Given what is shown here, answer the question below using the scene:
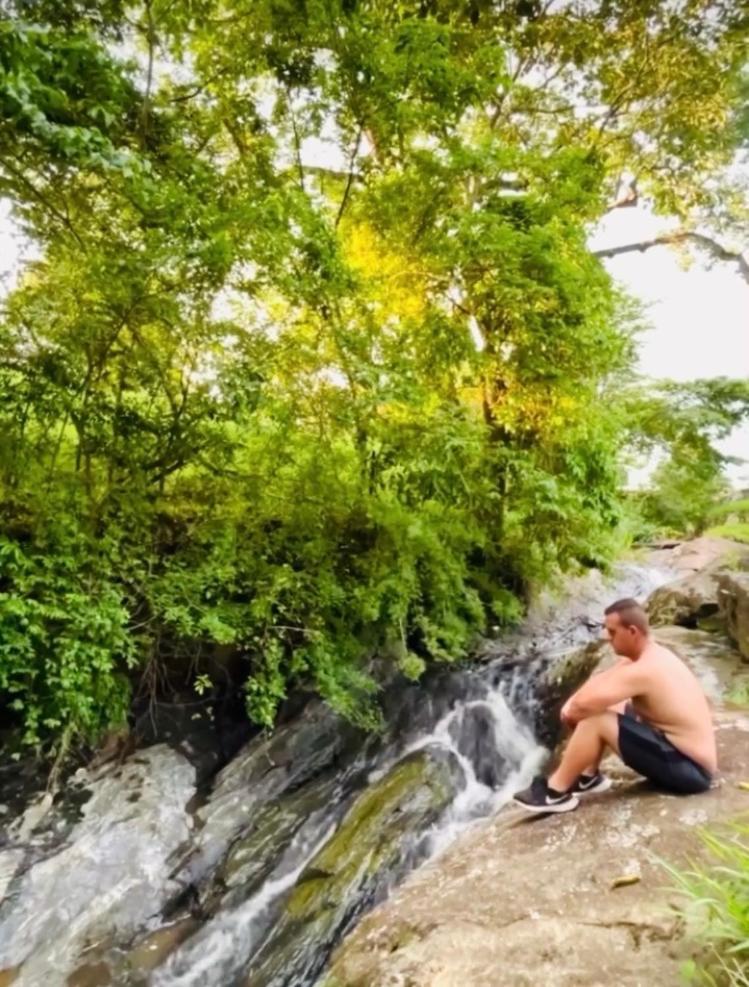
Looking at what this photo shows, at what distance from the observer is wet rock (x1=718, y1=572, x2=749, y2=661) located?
6.59 m

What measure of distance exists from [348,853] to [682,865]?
3.23 metres

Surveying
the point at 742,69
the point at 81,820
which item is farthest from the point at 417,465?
the point at 742,69

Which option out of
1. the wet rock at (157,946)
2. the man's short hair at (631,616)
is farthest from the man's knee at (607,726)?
the wet rock at (157,946)

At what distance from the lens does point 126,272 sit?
15.4 ft

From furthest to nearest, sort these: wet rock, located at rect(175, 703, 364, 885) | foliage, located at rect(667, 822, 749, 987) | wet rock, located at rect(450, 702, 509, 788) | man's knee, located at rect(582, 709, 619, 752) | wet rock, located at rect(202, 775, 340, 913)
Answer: wet rock, located at rect(450, 702, 509, 788)
wet rock, located at rect(175, 703, 364, 885)
wet rock, located at rect(202, 775, 340, 913)
man's knee, located at rect(582, 709, 619, 752)
foliage, located at rect(667, 822, 749, 987)

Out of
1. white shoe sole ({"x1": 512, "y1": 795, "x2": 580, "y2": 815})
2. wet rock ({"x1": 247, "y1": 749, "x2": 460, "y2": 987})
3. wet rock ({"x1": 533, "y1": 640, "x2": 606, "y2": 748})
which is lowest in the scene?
wet rock ({"x1": 247, "y1": 749, "x2": 460, "y2": 987})

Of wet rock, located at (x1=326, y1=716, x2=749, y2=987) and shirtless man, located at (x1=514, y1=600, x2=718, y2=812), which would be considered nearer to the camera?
wet rock, located at (x1=326, y1=716, x2=749, y2=987)

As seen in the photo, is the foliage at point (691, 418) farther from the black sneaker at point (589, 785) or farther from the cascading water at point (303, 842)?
the black sneaker at point (589, 785)

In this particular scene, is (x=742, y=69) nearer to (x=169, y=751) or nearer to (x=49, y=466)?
(x=49, y=466)

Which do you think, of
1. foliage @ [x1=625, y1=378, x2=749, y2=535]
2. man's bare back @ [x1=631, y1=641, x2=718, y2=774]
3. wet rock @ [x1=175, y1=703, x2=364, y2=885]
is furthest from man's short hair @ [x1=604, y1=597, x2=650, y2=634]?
foliage @ [x1=625, y1=378, x2=749, y2=535]

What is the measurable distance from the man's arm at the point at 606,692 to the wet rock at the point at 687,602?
5.51 m

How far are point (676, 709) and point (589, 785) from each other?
0.80 m

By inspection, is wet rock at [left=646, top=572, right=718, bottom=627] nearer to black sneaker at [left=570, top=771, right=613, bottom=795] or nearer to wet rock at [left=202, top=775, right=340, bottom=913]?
black sneaker at [left=570, top=771, right=613, bottom=795]

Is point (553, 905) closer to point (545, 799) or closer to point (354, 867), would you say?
point (545, 799)
